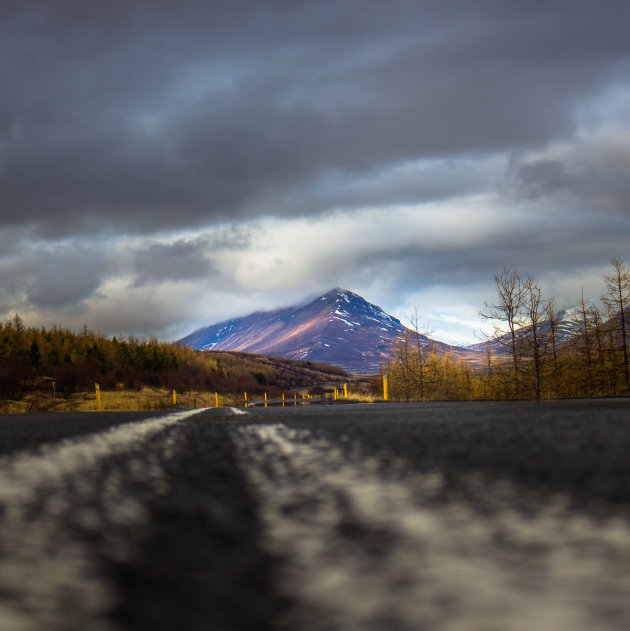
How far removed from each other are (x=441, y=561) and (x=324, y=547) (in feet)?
0.40

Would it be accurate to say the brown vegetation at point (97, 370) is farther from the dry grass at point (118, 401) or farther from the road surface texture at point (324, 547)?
the road surface texture at point (324, 547)

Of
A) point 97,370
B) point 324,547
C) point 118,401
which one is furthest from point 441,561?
point 97,370

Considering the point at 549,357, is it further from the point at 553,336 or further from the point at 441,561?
the point at 441,561

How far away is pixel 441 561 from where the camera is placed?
1.71 ft

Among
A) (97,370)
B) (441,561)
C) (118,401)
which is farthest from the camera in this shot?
(97,370)

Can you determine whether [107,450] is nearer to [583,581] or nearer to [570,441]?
[570,441]

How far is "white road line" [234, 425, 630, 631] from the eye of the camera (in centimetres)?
41

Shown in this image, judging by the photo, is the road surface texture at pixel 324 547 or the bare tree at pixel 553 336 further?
the bare tree at pixel 553 336

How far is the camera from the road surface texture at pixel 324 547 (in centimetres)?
42

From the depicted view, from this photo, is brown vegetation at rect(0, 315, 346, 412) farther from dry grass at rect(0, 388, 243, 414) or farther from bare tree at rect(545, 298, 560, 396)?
bare tree at rect(545, 298, 560, 396)

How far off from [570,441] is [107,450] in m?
1.30

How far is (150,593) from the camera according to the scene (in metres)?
0.47

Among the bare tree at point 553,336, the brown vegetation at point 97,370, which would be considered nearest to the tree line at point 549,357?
the bare tree at point 553,336

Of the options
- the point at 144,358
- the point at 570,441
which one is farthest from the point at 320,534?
the point at 144,358
